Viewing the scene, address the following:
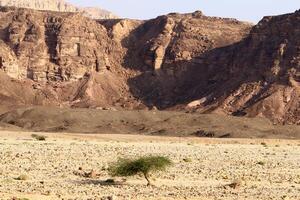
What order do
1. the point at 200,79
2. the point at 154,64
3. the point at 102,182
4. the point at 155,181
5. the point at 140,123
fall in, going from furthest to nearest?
the point at 154,64 → the point at 200,79 → the point at 140,123 → the point at 155,181 → the point at 102,182

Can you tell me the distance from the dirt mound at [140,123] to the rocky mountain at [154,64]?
10.6 metres

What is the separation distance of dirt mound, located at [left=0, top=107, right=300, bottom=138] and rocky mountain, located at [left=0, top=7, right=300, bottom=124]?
34.7ft

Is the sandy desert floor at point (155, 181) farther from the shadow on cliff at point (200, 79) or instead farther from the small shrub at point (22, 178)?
the shadow on cliff at point (200, 79)

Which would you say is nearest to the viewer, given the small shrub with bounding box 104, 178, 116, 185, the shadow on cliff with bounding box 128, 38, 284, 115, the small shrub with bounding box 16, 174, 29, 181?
the small shrub with bounding box 104, 178, 116, 185

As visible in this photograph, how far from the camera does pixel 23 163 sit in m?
33.2

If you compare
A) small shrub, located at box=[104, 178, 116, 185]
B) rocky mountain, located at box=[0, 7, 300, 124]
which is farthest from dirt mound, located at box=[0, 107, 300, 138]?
small shrub, located at box=[104, 178, 116, 185]

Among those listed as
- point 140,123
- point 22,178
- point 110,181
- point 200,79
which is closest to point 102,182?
point 110,181

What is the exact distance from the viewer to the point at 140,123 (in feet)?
347

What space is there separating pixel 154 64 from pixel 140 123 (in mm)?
40208

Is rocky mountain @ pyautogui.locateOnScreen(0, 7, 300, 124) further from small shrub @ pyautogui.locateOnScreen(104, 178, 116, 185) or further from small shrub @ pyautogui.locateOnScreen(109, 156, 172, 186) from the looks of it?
small shrub @ pyautogui.locateOnScreen(104, 178, 116, 185)

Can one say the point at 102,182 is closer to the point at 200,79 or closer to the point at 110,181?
the point at 110,181

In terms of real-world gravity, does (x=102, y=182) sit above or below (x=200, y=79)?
above

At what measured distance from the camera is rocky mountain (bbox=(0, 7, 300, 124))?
120488 mm

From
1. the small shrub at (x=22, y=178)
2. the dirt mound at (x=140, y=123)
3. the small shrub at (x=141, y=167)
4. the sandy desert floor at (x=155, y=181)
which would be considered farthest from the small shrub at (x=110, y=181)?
the dirt mound at (x=140, y=123)
